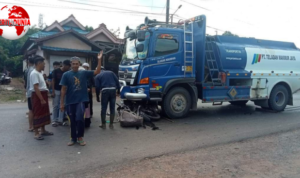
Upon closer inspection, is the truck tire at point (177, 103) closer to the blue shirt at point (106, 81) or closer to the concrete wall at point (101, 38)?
the blue shirt at point (106, 81)

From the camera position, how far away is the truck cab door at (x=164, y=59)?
7.13m

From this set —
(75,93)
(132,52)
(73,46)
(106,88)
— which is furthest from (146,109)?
(73,46)

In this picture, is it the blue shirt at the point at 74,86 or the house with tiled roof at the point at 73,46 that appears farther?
the house with tiled roof at the point at 73,46

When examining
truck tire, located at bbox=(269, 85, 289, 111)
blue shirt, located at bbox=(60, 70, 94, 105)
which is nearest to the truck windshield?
blue shirt, located at bbox=(60, 70, 94, 105)

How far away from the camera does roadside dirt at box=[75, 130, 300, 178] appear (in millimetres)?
3846

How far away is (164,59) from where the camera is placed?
23.9 ft

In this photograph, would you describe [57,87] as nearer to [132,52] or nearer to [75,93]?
[75,93]

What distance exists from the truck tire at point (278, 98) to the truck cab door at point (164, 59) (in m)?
4.22

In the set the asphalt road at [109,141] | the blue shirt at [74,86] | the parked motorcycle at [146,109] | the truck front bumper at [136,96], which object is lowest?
the asphalt road at [109,141]

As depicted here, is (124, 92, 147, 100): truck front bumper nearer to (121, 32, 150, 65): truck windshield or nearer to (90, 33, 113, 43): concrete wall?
(121, 32, 150, 65): truck windshield

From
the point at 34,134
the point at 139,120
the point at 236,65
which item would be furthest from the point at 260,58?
the point at 34,134

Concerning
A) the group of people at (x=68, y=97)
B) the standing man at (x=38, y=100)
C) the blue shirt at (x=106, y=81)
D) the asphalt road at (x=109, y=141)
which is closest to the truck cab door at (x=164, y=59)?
the blue shirt at (x=106, y=81)

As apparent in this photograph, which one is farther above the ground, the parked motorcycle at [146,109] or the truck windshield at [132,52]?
the truck windshield at [132,52]

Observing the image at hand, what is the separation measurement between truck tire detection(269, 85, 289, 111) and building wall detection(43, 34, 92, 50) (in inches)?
522
